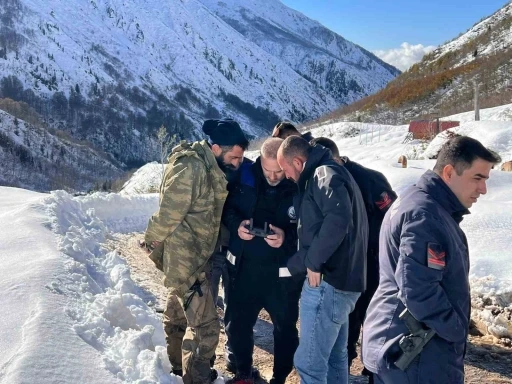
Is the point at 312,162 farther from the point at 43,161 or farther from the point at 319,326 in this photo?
the point at 43,161

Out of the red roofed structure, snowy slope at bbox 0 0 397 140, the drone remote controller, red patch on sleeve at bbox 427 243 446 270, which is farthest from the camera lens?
snowy slope at bbox 0 0 397 140

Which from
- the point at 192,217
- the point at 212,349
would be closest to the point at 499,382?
the point at 212,349

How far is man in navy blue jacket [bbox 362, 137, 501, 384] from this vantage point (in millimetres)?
2180

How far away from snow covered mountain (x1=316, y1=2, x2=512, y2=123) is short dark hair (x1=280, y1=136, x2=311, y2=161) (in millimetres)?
28603

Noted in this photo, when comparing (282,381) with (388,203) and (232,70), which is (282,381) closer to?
(388,203)

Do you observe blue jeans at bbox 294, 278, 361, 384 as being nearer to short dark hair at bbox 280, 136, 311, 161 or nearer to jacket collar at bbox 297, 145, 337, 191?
jacket collar at bbox 297, 145, 337, 191

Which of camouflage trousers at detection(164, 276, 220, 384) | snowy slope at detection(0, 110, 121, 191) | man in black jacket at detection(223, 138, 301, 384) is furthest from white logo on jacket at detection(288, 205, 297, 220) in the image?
snowy slope at detection(0, 110, 121, 191)

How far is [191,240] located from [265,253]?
62 cm

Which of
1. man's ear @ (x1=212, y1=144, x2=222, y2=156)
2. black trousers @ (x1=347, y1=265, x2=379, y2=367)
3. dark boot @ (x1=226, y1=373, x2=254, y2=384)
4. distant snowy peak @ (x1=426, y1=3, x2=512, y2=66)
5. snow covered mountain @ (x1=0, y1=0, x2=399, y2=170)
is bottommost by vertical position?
dark boot @ (x1=226, y1=373, x2=254, y2=384)

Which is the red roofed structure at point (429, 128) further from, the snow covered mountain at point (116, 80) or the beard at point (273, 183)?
the snow covered mountain at point (116, 80)

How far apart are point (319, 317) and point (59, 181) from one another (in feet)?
292

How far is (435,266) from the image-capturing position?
2160 millimetres

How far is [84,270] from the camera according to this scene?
4480 mm

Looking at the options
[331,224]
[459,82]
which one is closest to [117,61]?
[459,82]
